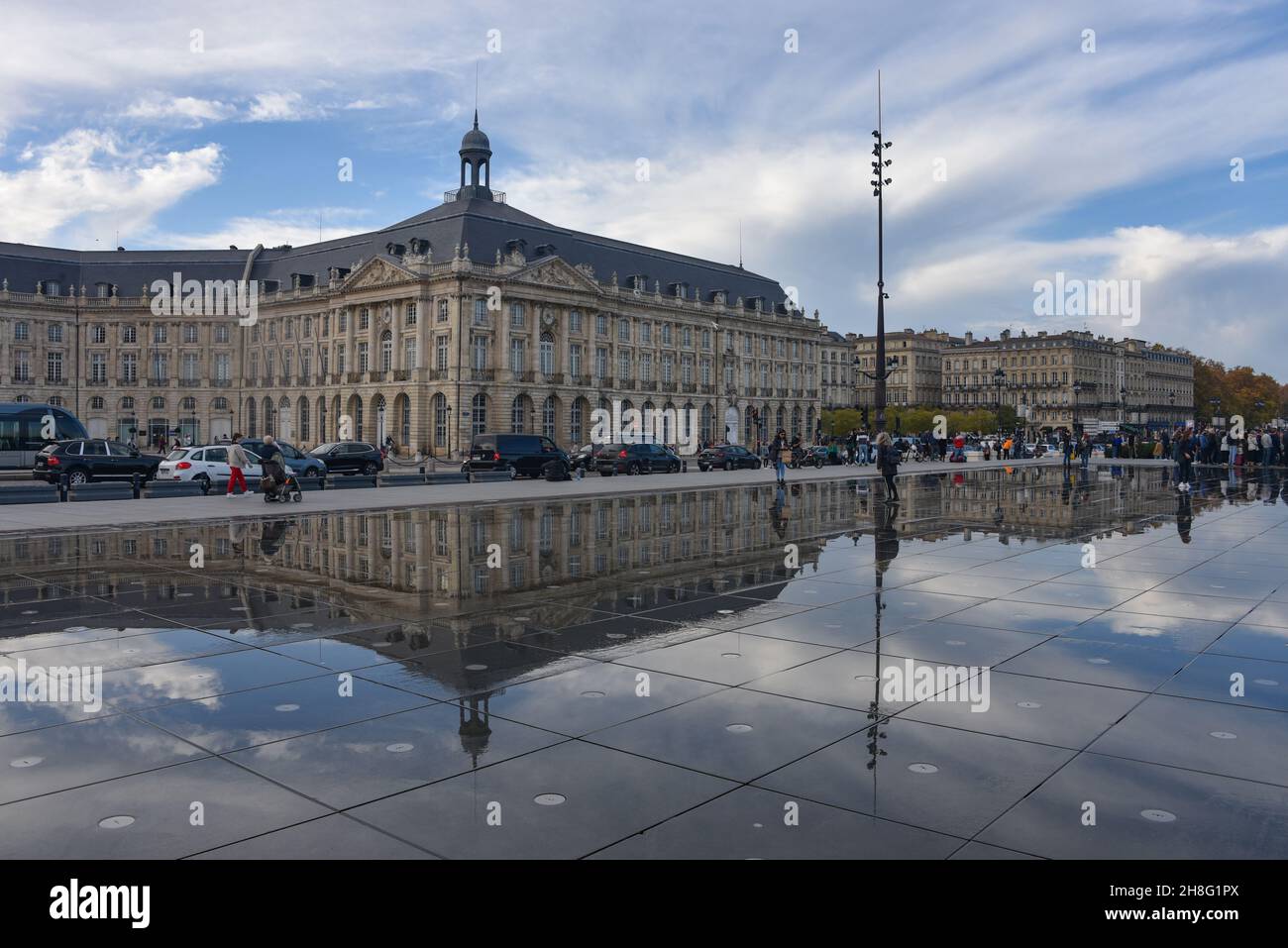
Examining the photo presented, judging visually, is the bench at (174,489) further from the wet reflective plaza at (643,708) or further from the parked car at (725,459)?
the parked car at (725,459)

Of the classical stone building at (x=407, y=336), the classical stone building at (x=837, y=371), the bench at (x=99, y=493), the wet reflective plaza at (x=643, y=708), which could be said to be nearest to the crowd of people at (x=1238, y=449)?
the classical stone building at (x=407, y=336)

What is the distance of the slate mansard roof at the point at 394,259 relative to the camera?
8000 centimetres

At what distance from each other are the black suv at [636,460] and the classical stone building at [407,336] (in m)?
33.0

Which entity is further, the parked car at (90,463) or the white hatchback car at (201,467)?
A: the white hatchback car at (201,467)

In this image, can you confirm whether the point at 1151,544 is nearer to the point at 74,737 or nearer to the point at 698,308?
the point at 74,737

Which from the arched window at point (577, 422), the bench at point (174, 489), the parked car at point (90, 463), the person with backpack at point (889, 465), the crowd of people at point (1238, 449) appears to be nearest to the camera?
the person with backpack at point (889, 465)

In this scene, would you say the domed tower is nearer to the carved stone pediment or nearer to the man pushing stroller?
the carved stone pediment

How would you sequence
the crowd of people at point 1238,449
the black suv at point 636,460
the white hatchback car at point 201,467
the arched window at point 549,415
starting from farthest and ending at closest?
the arched window at point 549,415
the crowd of people at point 1238,449
the black suv at point 636,460
the white hatchback car at point 201,467

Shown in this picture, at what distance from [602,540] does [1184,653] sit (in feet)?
32.2

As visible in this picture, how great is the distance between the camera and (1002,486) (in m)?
33.9

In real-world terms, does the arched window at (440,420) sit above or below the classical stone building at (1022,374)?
below

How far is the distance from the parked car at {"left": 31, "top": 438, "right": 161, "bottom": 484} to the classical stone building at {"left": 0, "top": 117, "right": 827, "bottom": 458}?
43502 millimetres

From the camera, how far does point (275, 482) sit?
2411cm

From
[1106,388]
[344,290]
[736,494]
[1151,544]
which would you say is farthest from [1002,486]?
[1106,388]
